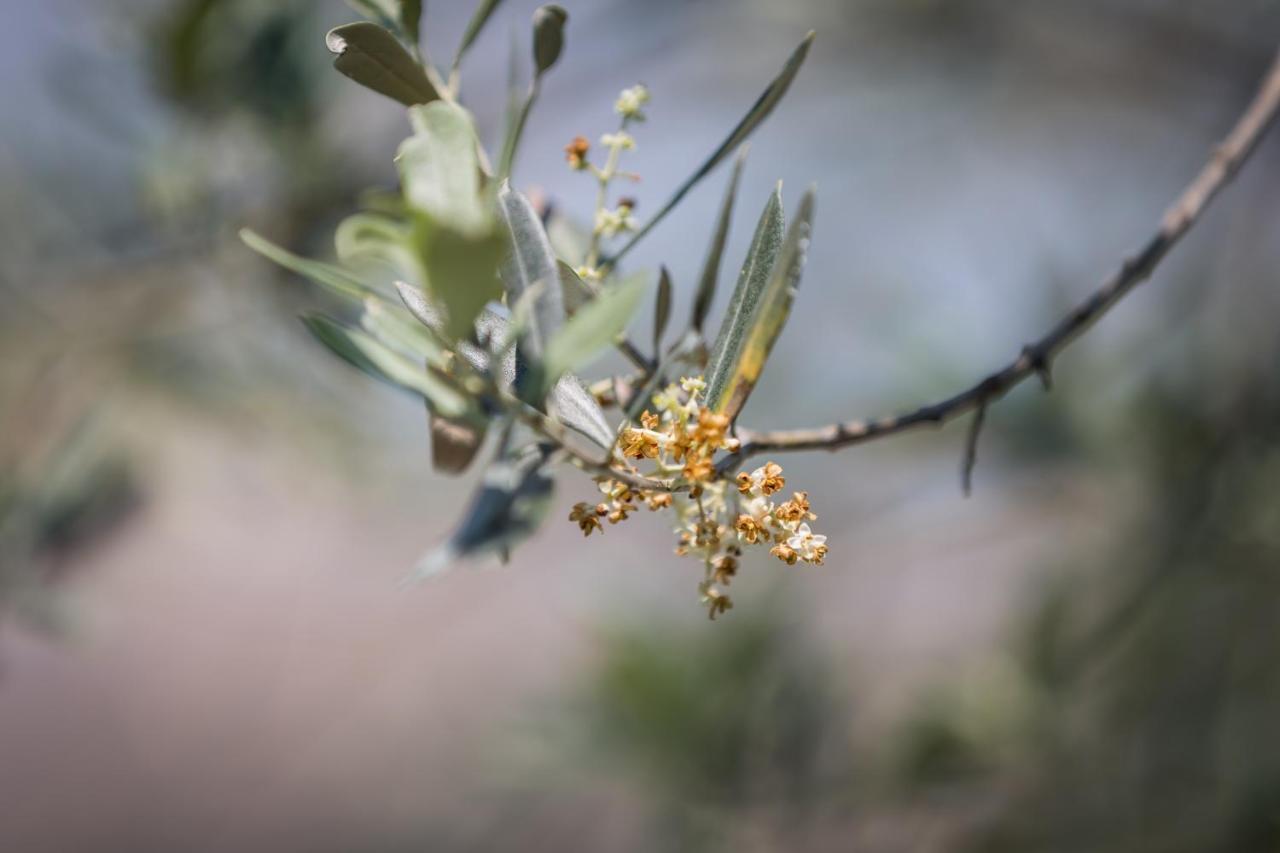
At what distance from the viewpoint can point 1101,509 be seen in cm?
156

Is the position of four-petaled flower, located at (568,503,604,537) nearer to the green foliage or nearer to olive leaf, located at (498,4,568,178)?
the green foliage

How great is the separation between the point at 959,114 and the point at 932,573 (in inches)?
39.4

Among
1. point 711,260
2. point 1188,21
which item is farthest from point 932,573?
point 711,260

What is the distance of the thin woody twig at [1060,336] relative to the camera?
0.36m

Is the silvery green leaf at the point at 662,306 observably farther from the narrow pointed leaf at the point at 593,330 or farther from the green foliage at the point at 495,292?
the narrow pointed leaf at the point at 593,330

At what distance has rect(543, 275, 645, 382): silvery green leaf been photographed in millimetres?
270

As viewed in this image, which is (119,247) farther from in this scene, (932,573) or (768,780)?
(932,573)

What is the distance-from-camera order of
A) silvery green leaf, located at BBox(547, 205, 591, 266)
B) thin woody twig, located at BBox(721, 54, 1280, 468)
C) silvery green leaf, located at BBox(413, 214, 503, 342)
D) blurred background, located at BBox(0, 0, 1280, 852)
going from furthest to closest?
1. blurred background, located at BBox(0, 0, 1280, 852)
2. silvery green leaf, located at BBox(547, 205, 591, 266)
3. thin woody twig, located at BBox(721, 54, 1280, 468)
4. silvery green leaf, located at BBox(413, 214, 503, 342)

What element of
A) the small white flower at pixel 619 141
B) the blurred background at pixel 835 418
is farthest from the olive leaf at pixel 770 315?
the blurred background at pixel 835 418

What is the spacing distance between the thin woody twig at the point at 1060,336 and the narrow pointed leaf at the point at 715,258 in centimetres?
5

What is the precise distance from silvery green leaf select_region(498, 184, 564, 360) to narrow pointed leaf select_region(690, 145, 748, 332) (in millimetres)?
79

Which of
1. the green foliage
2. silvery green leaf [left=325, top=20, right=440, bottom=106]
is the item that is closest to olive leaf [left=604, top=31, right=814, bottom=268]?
the green foliage

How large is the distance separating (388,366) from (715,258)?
147 millimetres

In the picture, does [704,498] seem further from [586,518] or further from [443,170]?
[443,170]
